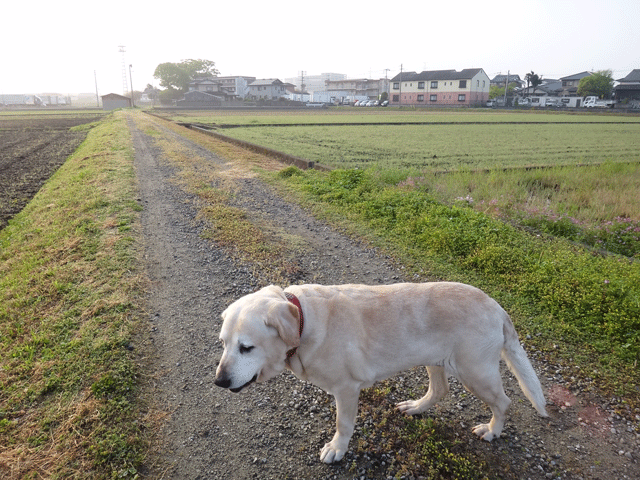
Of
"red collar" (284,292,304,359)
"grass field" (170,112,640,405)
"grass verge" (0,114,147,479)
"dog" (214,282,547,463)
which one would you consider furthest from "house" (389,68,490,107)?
"red collar" (284,292,304,359)

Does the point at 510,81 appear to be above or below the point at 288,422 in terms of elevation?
above

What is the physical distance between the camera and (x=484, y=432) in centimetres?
310

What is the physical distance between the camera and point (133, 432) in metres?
3.11

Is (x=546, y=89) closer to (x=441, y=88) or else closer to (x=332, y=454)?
(x=441, y=88)

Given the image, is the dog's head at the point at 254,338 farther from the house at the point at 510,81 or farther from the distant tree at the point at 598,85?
the house at the point at 510,81

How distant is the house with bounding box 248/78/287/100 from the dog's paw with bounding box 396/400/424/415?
100090mm

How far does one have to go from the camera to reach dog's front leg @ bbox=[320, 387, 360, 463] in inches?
115

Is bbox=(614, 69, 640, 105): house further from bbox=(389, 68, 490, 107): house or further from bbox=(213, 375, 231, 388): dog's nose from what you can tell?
bbox=(213, 375, 231, 388): dog's nose

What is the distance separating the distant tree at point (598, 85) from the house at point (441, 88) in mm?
17780

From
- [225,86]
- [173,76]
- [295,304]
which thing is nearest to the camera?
[295,304]

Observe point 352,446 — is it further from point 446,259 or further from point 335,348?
point 446,259

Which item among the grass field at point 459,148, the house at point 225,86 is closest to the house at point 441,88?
the house at point 225,86

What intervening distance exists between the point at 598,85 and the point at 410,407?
9294cm

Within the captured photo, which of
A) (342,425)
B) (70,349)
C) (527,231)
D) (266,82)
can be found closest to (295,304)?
(342,425)
